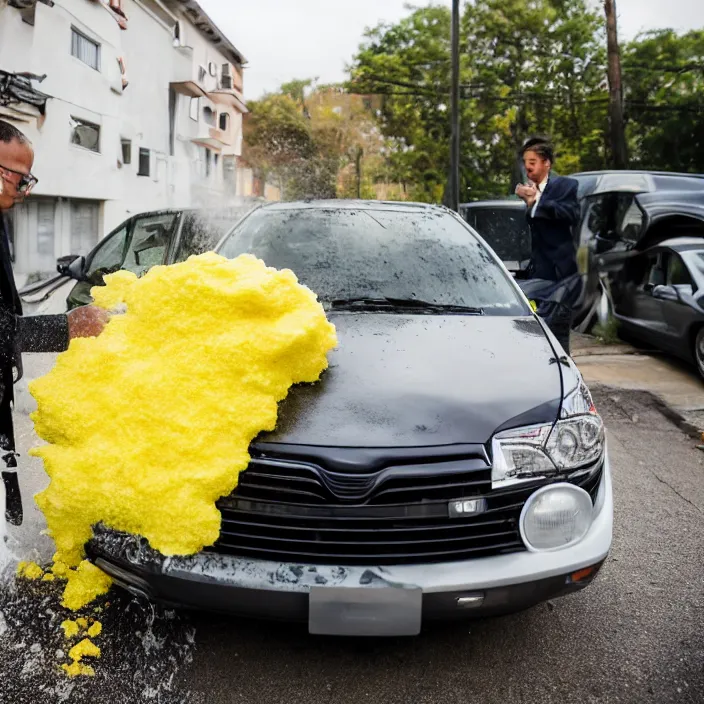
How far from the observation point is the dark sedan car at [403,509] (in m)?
2.05

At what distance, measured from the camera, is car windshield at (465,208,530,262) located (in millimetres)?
10469

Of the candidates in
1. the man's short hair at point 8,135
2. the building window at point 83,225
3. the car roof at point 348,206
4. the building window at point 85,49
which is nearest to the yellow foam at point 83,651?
the man's short hair at point 8,135

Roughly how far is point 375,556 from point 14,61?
15230 mm

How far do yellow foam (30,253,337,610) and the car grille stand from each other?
0.30ft

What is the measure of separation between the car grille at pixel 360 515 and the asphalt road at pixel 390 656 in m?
0.49

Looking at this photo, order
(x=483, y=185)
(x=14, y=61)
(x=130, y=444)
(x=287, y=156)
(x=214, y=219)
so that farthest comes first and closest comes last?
(x=287, y=156)
(x=483, y=185)
(x=14, y=61)
(x=214, y=219)
(x=130, y=444)

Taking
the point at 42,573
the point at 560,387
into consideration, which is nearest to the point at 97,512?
the point at 42,573

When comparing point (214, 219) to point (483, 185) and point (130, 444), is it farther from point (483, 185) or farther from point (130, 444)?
point (483, 185)

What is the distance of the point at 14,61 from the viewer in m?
14.2

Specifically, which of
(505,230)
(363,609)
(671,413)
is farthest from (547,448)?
(505,230)

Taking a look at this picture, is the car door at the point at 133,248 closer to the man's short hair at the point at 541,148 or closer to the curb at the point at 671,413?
the man's short hair at the point at 541,148

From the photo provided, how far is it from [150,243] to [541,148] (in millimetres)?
3304

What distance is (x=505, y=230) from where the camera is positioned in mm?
10805

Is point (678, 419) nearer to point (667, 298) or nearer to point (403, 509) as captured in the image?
point (667, 298)
